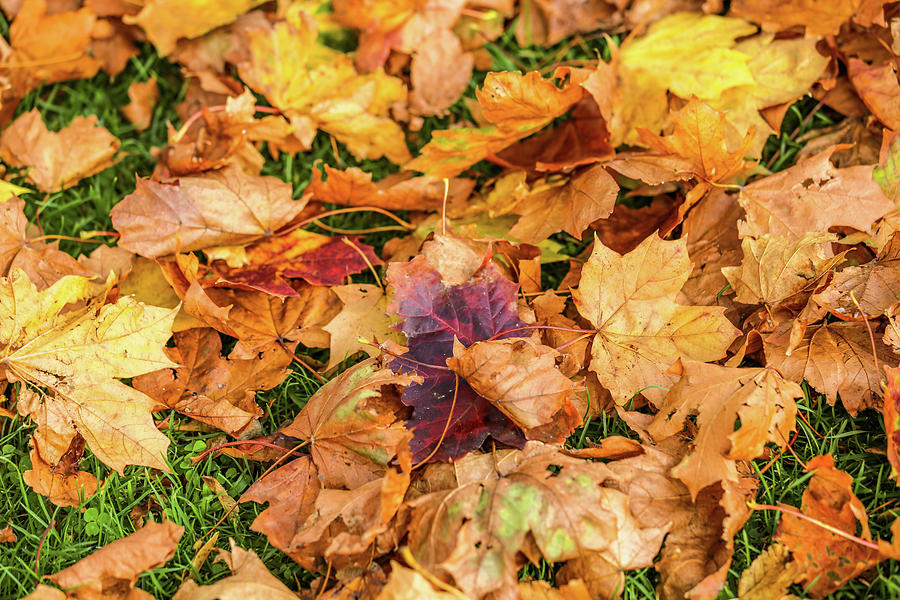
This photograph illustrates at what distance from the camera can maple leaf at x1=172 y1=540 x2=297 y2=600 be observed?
4.42ft

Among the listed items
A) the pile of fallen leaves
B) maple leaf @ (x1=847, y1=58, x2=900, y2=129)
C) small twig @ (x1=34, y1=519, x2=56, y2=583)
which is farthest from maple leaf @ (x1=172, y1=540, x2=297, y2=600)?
maple leaf @ (x1=847, y1=58, x2=900, y2=129)

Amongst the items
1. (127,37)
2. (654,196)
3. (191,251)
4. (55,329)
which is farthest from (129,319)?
(654,196)

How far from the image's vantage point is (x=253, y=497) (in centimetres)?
152

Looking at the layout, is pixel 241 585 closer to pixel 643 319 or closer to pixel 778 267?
pixel 643 319

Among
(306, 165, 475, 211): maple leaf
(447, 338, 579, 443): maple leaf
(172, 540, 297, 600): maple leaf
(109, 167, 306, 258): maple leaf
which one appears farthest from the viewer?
(306, 165, 475, 211): maple leaf

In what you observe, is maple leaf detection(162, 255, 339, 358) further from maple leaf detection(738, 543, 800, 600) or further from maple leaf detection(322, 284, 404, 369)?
maple leaf detection(738, 543, 800, 600)

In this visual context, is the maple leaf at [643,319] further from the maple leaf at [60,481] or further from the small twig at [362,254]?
the maple leaf at [60,481]

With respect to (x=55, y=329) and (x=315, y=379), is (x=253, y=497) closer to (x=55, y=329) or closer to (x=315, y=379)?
(x=315, y=379)

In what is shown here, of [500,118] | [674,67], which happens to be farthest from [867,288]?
[500,118]

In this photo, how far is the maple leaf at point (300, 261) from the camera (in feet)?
6.00

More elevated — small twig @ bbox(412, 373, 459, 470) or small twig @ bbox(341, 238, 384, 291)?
small twig @ bbox(341, 238, 384, 291)

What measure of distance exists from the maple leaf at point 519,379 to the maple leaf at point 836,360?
0.51 meters

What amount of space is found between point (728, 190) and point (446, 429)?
0.97m

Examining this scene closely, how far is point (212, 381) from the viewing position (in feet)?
5.72
